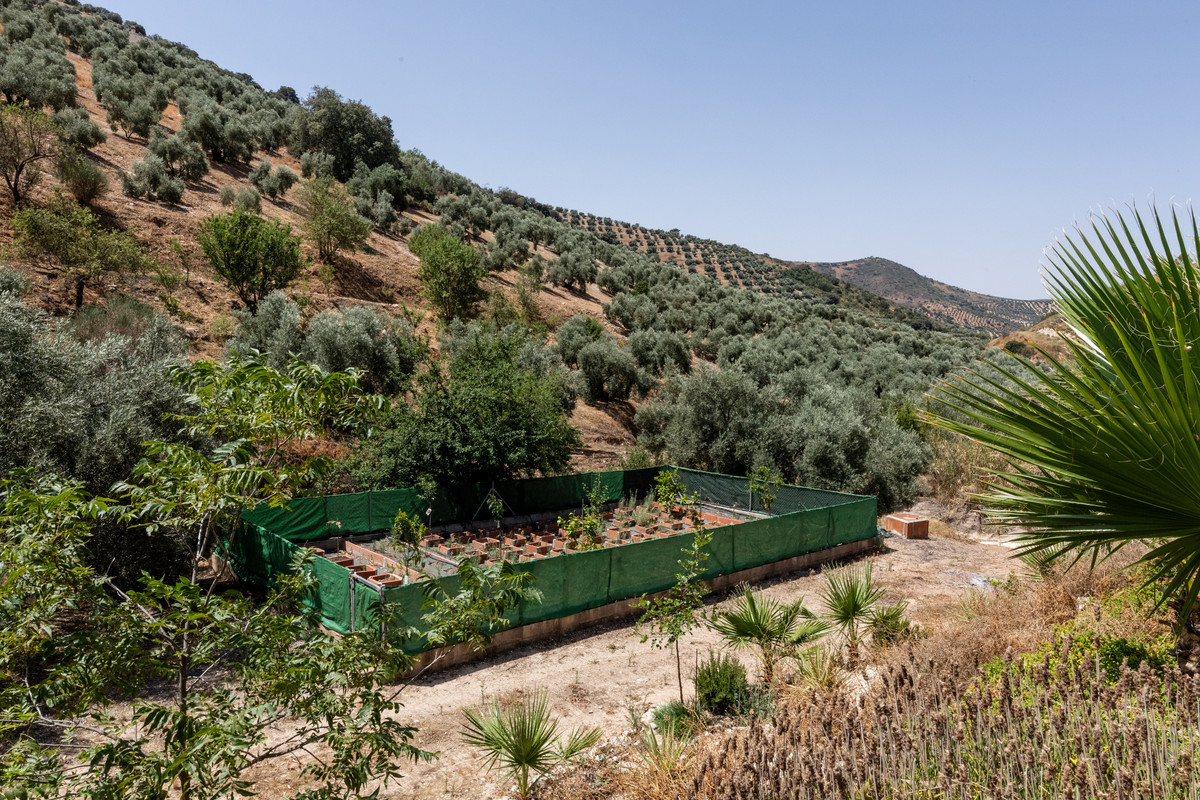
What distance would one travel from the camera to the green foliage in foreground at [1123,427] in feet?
13.6

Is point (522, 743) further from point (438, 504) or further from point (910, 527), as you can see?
point (910, 527)

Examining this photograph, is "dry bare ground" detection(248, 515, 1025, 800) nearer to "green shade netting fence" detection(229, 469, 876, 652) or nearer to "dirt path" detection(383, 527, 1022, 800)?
"dirt path" detection(383, 527, 1022, 800)

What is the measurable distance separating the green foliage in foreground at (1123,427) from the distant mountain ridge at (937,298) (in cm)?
10517

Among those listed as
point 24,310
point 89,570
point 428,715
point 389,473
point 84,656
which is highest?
point 24,310

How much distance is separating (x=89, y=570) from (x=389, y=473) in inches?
531

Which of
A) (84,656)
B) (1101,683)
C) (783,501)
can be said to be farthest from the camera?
(783,501)

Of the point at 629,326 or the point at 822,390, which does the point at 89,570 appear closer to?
the point at 822,390

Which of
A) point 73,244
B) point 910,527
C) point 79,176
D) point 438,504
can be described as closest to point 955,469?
point 910,527

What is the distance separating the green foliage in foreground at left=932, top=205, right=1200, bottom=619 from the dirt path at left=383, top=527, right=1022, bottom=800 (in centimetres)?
514

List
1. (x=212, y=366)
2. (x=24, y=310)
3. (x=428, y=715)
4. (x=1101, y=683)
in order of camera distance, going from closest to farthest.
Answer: (x=212, y=366) < (x=1101, y=683) < (x=428, y=715) < (x=24, y=310)

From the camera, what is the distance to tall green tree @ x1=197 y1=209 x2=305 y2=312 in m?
24.2

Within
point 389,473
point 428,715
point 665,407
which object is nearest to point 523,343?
point 665,407

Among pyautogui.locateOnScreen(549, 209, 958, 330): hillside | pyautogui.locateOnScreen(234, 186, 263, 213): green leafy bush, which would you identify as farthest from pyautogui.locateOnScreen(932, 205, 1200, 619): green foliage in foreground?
pyautogui.locateOnScreen(549, 209, 958, 330): hillside

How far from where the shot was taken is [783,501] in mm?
19094
